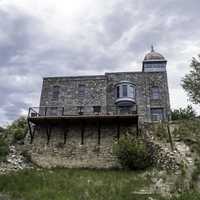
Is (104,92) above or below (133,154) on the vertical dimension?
above

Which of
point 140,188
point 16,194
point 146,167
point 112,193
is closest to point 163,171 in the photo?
point 146,167

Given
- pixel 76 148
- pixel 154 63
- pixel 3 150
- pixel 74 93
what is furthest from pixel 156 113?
pixel 3 150

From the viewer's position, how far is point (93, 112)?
91.3 ft

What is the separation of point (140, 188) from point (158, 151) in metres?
5.66

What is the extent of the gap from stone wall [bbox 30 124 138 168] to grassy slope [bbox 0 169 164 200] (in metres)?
3.52

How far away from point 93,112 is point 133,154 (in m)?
11.6

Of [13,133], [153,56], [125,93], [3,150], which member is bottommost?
[3,150]

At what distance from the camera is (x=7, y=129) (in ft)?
76.0

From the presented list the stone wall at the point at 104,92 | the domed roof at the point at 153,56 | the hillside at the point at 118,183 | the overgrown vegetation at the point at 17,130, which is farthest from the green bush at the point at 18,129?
the domed roof at the point at 153,56

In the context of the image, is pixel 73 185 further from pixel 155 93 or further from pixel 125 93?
pixel 155 93

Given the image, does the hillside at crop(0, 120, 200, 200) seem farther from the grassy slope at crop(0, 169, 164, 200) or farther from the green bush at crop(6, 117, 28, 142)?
the green bush at crop(6, 117, 28, 142)

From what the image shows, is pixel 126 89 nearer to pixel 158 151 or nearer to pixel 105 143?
pixel 105 143

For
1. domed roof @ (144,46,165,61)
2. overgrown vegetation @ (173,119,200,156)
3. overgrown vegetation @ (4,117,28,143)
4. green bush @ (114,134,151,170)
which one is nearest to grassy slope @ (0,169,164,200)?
green bush @ (114,134,151,170)

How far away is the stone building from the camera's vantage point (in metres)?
20.1
